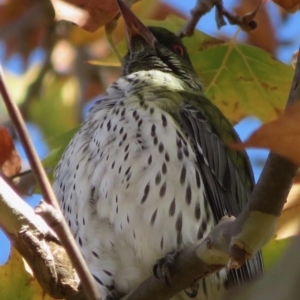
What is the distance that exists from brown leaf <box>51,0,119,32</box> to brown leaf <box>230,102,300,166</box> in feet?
5.32

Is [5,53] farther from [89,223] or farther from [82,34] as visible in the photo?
[89,223]

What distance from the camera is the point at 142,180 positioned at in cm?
285

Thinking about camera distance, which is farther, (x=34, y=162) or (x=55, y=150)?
(x=55, y=150)

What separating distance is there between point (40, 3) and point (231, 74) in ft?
4.95

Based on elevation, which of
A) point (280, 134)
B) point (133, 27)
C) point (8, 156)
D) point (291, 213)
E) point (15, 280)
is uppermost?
point (280, 134)

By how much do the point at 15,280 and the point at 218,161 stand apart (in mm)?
1164

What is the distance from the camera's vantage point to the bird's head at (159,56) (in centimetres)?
396

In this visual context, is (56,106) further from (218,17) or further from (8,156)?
(8,156)

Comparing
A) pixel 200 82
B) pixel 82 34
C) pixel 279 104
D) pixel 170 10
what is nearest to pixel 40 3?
pixel 82 34

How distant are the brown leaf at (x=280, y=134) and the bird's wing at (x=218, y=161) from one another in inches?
69.2

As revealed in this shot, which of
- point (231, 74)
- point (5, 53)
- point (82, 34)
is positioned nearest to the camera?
point (231, 74)

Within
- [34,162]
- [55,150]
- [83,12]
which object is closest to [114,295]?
[55,150]

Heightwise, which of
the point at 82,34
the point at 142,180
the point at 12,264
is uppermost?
the point at 82,34

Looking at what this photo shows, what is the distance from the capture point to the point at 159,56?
4.11m
